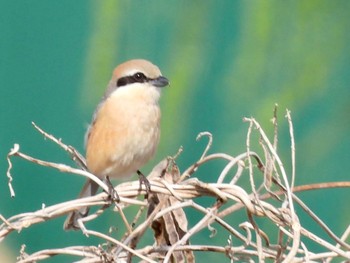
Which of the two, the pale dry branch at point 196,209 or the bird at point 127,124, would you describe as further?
the bird at point 127,124

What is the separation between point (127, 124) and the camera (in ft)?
6.66

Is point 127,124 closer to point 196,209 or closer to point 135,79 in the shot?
point 135,79

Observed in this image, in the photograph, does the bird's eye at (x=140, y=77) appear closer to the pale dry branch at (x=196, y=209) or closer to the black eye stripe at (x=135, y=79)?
the black eye stripe at (x=135, y=79)

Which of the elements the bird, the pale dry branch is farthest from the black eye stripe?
the pale dry branch

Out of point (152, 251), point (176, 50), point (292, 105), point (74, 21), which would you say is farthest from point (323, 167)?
point (152, 251)

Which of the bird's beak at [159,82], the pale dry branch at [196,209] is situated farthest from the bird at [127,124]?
the pale dry branch at [196,209]

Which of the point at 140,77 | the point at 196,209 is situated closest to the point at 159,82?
the point at 140,77

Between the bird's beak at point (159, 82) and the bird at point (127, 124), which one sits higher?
the bird's beak at point (159, 82)

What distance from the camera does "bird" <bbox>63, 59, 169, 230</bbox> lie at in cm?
203

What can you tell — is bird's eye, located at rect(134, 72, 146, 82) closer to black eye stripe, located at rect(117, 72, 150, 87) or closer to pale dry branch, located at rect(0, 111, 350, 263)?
black eye stripe, located at rect(117, 72, 150, 87)

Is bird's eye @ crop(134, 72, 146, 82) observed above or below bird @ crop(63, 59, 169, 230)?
above

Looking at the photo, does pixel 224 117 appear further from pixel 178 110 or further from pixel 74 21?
pixel 74 21

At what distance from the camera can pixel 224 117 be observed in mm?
2418

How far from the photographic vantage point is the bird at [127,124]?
2.03 metres
